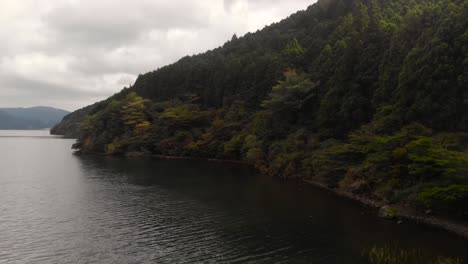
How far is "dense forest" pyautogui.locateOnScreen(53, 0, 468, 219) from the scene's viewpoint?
28.7 m

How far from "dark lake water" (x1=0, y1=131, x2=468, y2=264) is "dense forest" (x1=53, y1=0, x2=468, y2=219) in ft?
12.5

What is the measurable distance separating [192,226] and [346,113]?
25731 millimetres

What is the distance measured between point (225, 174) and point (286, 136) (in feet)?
35.5

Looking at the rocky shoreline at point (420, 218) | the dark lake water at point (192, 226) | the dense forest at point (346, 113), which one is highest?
the dense forest at point (346, 113)

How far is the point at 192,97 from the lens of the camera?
8975cm

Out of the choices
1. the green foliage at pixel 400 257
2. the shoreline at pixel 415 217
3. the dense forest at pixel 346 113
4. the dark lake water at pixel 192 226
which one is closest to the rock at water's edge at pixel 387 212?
the shoreline at pixel 415 217

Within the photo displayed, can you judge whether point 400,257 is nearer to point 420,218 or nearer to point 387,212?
point 420,218

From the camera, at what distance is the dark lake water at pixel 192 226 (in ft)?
66.8

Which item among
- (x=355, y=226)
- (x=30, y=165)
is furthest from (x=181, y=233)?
(x=30, y=165)

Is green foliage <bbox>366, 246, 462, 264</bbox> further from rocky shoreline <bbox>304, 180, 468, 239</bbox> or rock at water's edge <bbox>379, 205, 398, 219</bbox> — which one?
rock at water's edge <bbox>379, 205, 398, 219</bbox>

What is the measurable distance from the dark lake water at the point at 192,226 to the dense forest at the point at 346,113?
382cm

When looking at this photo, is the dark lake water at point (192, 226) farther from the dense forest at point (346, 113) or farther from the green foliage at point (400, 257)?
A: the dense forest at point (346, 113)

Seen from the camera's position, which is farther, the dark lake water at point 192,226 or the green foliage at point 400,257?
the dark lake water at point 192,226

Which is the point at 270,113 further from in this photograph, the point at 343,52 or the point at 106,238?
the point at 106,238
